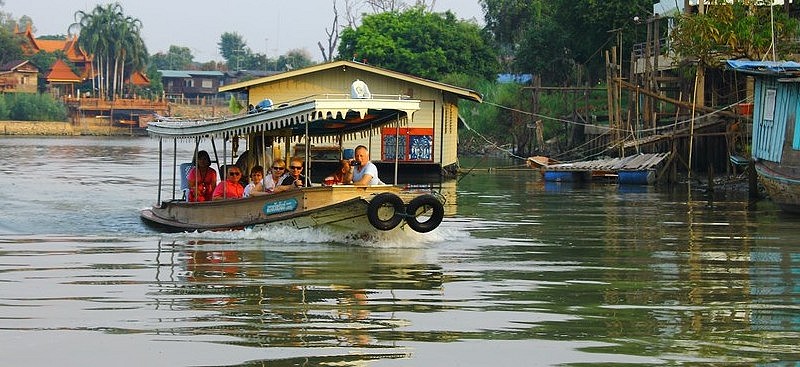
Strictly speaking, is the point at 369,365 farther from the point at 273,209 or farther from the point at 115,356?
the point at 273,209

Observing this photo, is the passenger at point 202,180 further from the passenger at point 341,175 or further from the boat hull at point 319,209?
the passenger at point 341,175

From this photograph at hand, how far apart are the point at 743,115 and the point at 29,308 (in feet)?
74.3

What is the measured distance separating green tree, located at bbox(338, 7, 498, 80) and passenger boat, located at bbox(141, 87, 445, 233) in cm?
4651

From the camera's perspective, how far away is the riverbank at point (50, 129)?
323 feet

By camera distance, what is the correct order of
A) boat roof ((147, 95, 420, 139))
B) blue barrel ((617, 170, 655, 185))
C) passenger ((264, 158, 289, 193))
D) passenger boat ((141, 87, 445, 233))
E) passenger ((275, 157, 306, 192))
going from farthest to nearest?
blue barrel ((617, 170, 655, 185)) < passenger ((264, 158, 289, 193)) < passenger ((275, 157, 306, 192)) < boat roof ((147, 95, 420, 139)) < passenger boat ((141, 87, 445, 233))

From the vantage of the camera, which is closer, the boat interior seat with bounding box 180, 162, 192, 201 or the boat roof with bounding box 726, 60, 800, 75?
the boat interior seat with bounding box 180, 162, 192, 201

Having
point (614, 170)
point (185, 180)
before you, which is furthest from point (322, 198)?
point (614, 170)

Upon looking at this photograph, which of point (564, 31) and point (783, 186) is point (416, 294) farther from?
point (564, 31)

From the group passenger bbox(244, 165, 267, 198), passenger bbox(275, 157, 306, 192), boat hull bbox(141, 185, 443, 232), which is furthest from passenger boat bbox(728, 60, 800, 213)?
passenger bbox(244, 165, 267, 198)

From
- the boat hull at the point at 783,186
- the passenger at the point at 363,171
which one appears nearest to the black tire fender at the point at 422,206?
the passenger at the point at 363,171

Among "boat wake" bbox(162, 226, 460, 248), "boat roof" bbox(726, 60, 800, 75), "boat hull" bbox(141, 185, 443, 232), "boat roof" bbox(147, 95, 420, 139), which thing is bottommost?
"boat wake" bbox(162, 226, 460, 248)

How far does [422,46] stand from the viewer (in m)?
66.9

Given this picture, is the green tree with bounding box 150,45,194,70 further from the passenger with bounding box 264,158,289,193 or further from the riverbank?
the passenger with bounding box 264,158,289,193

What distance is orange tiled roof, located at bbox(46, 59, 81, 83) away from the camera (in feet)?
360
